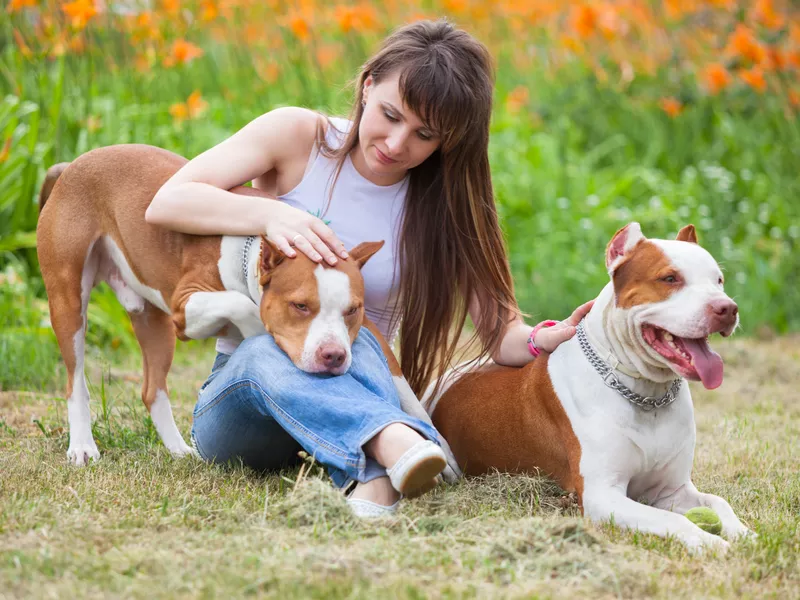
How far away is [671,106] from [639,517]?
17.6 ft

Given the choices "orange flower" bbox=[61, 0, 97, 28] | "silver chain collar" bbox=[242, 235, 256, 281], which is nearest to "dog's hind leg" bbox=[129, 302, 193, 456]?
"silver chain collar" bbox=[242, 235, 256, 281]

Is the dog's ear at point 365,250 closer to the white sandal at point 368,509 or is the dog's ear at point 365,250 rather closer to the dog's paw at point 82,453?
the white sandal at point 368,509

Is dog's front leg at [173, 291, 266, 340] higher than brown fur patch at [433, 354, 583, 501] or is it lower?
higher

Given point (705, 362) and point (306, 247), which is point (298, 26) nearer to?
point (306, 247)

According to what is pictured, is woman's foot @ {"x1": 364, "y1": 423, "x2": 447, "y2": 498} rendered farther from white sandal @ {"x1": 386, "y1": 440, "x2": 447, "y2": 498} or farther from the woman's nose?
the woman's nose

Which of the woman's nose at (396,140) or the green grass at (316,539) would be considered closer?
the green grass at (316,539)

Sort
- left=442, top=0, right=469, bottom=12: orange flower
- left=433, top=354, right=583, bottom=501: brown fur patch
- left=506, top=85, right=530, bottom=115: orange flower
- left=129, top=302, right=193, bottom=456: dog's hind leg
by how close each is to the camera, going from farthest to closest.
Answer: left=442, top=0, right=469, bottom=12: orange flower → left=506, top=85, right=530, bottom=115: orange flower → left=129, top=302, right=193, bottom=456: dog's hind leg → left=433, top=354, right=583, bottom=501: brown fur patch

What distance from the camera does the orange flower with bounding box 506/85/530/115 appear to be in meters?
8.20

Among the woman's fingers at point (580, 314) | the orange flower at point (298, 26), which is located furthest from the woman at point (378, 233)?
the orange flower at point (298, 26)

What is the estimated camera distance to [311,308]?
10.6ft

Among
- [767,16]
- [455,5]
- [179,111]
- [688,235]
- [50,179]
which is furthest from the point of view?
[455,5]

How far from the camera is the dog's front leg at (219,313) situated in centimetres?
343

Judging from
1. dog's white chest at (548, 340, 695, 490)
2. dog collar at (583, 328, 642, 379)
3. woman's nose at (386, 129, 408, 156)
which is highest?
woman's nose at (386, 129, 408, 156)

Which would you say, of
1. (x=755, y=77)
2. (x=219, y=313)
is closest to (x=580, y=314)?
(x=219, y=313)
